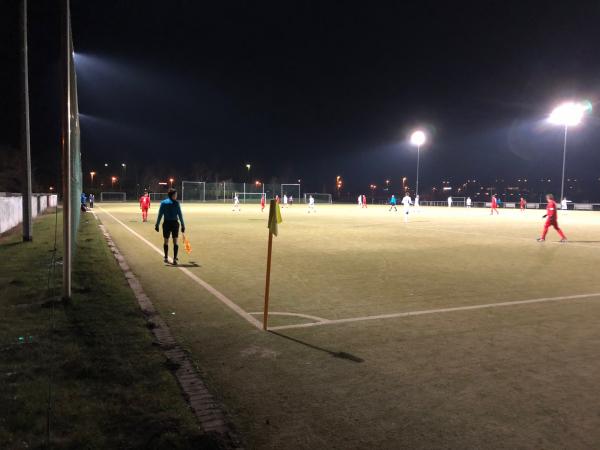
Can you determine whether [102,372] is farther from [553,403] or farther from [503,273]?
[503,273]

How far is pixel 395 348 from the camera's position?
5699mm

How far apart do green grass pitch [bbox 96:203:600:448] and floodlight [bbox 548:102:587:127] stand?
40.5 metres

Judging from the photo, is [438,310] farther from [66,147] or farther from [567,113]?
[567,113]

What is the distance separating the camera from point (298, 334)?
624 centimetres

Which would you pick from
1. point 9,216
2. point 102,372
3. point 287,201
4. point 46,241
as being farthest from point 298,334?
point 287,201

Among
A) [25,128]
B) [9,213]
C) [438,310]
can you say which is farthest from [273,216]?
[9,213]

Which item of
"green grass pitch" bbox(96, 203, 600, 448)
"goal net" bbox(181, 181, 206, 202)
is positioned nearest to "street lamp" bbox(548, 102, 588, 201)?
"green grass pitch" bbox(96, 203, 600, 448)

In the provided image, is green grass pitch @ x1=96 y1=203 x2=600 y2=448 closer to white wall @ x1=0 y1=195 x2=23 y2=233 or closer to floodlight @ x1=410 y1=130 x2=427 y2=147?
white wall @ x1=0 y1=195 x2=23 y2=233

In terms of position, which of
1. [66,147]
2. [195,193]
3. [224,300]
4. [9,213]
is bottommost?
[224,300]

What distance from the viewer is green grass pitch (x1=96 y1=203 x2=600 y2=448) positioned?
3.78 metres

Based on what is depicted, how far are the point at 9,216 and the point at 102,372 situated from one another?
20.2 m

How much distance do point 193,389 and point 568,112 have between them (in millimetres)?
51538

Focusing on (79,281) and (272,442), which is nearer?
(272,442)

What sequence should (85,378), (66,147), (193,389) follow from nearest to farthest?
(193,389) → (85,378) → (66,147)
